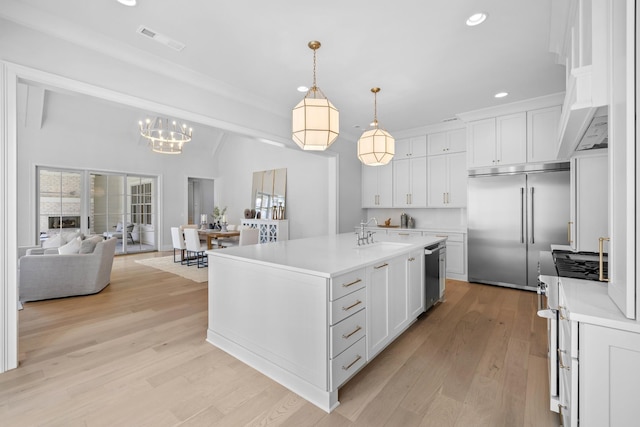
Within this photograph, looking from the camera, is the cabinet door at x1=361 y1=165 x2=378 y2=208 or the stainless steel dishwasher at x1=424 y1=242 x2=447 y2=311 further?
the cabinet door at x1=361 y1=165 x2=378 y2=208

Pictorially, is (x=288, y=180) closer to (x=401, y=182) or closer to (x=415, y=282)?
(x=401, y=182)

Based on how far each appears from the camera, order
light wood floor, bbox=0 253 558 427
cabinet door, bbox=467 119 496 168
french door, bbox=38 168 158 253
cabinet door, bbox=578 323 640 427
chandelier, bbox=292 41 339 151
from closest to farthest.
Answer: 1. cabinet door, bbox=578 323 640 427
2. light wood floor, bbox=0 253 558 427
3. chandelier, bbox=292 41 339 151
4. cabinet door, bbox=467 119 496 168
5. french door, bbox=38 168 158 253

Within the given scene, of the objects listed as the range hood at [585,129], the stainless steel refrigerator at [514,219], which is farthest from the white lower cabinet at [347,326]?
the stainless steel refrigerator at [514,219]

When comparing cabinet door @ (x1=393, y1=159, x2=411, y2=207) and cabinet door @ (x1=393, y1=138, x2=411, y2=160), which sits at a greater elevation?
cabinet door @ (x1=393, y1=138, x2=411, y2=160)

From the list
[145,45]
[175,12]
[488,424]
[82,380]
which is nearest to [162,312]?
[82,380]

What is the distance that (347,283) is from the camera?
193 cm

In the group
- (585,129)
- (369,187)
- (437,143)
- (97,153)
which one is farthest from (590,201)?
(97,153)

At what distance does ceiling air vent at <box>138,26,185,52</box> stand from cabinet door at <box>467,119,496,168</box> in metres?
4.33

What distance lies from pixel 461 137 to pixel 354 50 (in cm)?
316

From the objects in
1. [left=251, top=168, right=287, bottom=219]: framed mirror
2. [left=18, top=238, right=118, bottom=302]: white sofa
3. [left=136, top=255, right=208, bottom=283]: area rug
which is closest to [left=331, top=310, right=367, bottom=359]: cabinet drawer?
[left=136, top=255, right=208, bottom=283]: area rug

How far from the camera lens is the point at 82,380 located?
83.4 inches

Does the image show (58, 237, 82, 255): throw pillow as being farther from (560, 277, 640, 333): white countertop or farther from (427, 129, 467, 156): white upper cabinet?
(427, 129, 467, 156): white upper cabinet

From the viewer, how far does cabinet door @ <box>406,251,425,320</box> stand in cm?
282

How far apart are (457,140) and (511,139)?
897 millimetres
